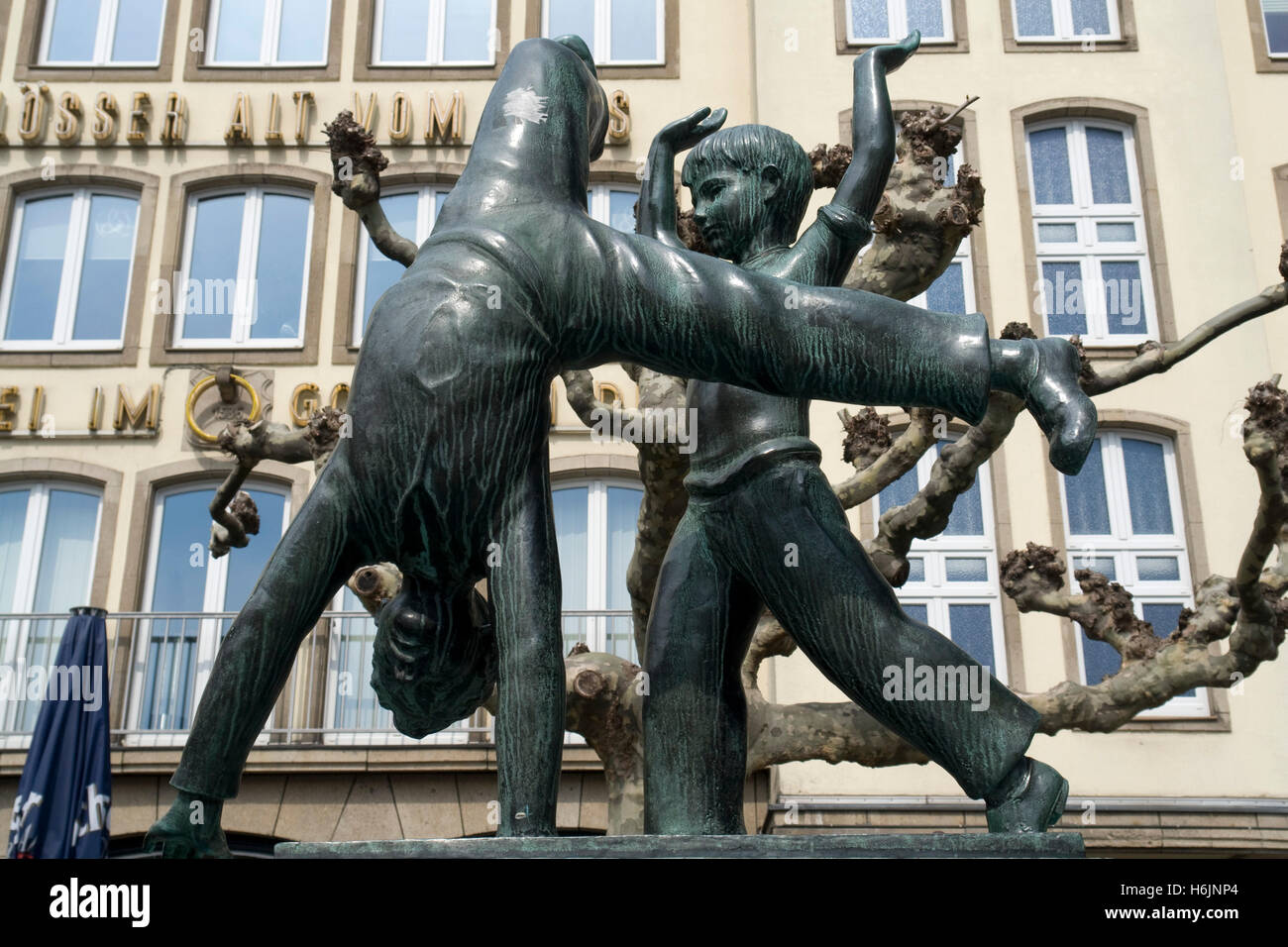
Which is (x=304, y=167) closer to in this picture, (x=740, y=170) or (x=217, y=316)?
(x=217, y=316)

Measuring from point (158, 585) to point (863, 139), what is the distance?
15.3 m

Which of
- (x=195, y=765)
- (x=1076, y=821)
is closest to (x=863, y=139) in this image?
(x=195, y=765)

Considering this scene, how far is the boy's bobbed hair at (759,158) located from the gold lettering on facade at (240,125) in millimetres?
16537

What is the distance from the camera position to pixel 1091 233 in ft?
60.0

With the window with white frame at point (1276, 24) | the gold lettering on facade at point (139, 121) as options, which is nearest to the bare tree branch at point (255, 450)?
the gold lettering on facade at point (139, 121)

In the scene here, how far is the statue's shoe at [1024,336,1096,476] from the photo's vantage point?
9.07ft

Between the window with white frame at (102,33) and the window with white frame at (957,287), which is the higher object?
the window with white frame at (102,33)

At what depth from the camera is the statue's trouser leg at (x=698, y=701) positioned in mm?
3418

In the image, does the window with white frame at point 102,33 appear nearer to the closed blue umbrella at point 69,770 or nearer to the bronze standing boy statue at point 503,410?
the closed blue umbrella at point 69,770

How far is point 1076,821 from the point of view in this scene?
15.2m

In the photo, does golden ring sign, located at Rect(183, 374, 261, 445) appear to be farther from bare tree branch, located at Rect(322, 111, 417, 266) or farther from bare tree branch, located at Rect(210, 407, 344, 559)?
bare tree branch, located at Rect(322, 111, 417, 266)

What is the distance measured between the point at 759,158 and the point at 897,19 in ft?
54.1

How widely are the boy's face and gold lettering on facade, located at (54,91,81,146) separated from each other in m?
17.4

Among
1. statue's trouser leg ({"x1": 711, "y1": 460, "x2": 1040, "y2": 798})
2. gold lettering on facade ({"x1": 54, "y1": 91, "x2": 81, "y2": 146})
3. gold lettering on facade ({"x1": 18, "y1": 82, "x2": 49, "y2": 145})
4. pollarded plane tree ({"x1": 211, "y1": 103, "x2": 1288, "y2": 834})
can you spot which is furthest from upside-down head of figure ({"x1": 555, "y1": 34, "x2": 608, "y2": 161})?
gold lettering on facade ({"x1": 18, "y1": 82, "x2": 49, "y2": 145})
